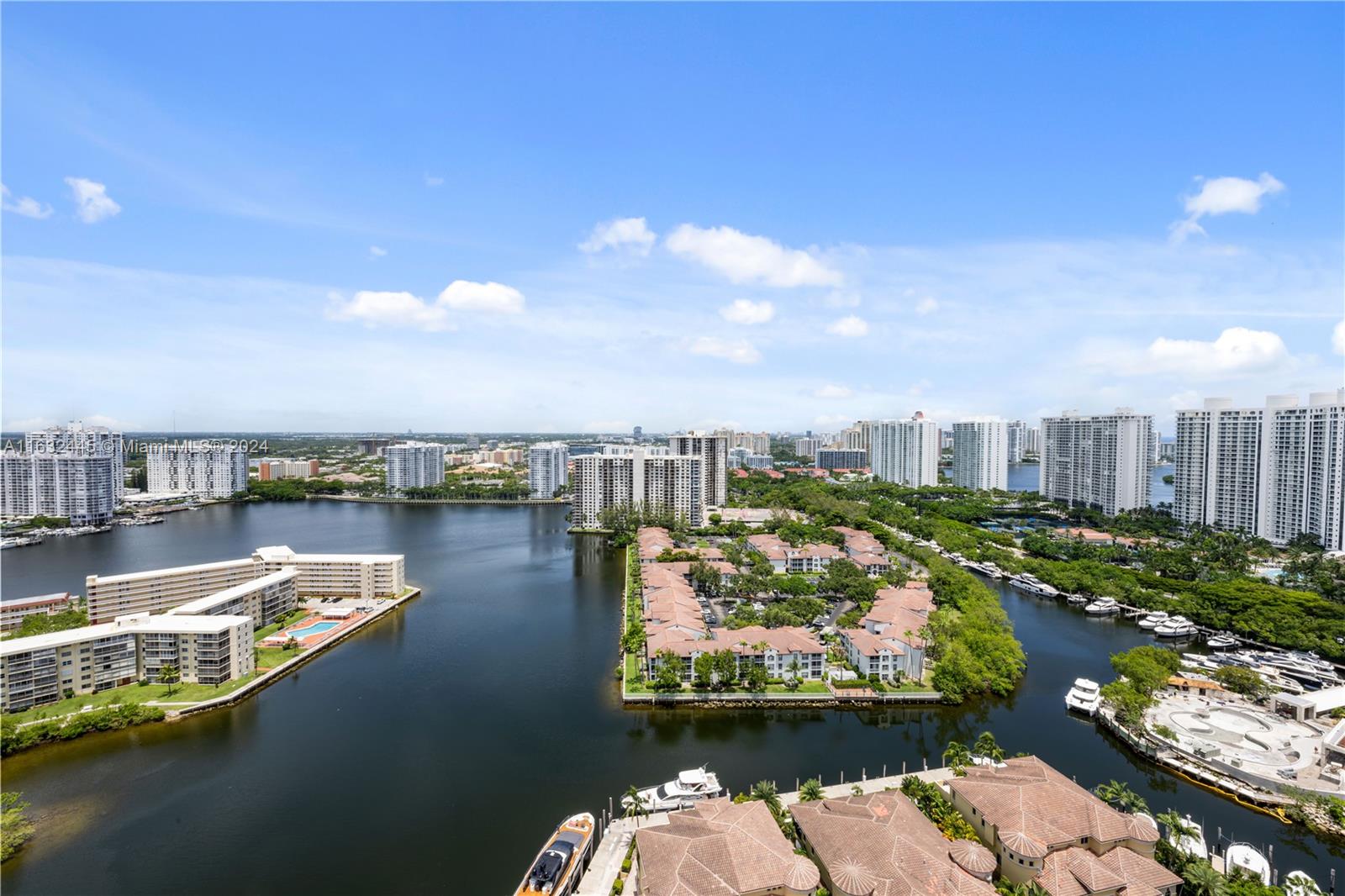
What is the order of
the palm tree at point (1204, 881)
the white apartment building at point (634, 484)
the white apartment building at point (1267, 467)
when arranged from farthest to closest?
the white apartment building at point (634, 484)
the white apartment building at point (1267, 467)
the palm tree at point (1204, 881)

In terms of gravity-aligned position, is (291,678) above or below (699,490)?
below

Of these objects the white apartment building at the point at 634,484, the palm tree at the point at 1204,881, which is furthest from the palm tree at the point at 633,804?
the white apartment building at the point at 634,484

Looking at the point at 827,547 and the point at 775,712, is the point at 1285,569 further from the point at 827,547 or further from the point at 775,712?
the point at 775,712

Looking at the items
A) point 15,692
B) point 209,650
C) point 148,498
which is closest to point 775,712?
point 209,650

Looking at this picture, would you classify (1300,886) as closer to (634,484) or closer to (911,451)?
(634,484)

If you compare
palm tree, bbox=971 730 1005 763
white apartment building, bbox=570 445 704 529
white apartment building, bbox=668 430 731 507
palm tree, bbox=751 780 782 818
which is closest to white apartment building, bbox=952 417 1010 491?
white apartment building, bbox=668 430 731 507

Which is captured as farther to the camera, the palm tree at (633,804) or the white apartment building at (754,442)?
the white apartment building at (754,442)

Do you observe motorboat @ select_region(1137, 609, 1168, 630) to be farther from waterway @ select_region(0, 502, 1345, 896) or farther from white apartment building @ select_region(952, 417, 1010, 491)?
white apartment building @ select_region(952, 417, 1010, 491)

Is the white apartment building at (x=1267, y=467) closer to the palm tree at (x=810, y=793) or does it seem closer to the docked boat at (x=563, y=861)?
the palm tree at (x=810, y=793)
